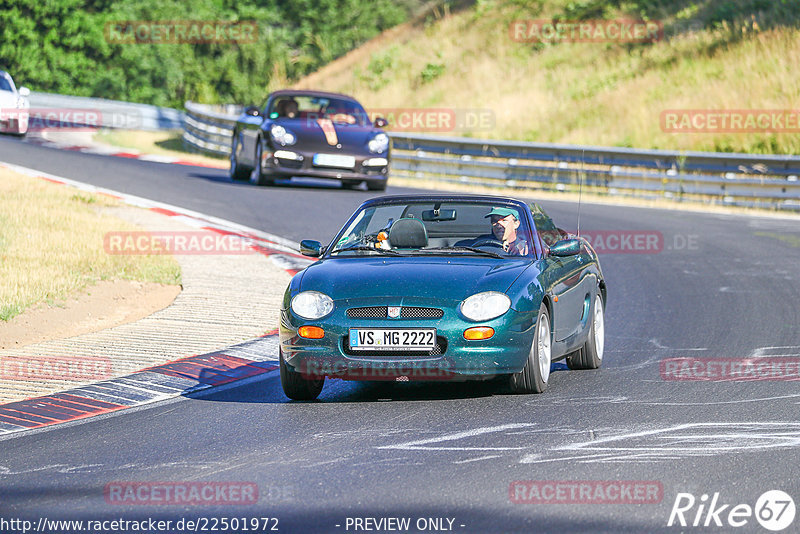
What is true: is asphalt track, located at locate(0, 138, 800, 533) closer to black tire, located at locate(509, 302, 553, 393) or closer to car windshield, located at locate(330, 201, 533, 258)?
black tire, located at locate(509, 302, 553, 393)

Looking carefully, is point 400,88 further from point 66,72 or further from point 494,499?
point 494,499

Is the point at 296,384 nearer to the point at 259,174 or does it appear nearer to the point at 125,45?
the point at 259,174

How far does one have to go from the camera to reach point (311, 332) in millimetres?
8055

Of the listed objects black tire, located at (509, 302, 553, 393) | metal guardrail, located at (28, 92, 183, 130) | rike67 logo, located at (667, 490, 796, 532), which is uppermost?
rike67 logo, located at (667, 490, 796, 532)

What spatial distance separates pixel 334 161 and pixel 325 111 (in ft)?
3.80

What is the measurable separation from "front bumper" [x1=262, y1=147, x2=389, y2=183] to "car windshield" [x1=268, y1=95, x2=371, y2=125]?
0.81m

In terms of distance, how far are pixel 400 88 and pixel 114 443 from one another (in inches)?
1428

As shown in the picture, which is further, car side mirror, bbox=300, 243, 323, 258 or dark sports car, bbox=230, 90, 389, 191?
dark sports car, bbox=230, 90, 389, 191

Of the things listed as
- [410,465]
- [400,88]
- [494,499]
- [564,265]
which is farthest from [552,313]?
[400,88]

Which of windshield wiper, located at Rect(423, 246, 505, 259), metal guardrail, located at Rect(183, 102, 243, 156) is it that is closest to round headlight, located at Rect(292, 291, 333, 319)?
windshield wiper, located at Rect(423, 246, 505, 259)

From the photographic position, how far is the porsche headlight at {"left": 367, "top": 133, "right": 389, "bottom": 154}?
838 inches

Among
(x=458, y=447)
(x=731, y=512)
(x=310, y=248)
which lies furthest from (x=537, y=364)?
(x=731, y=512)

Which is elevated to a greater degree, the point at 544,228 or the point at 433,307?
the point at 544,228

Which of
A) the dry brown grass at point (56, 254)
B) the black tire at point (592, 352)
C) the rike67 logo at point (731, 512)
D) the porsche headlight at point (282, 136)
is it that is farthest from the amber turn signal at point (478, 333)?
the porsche headlight at point (282, 136)
